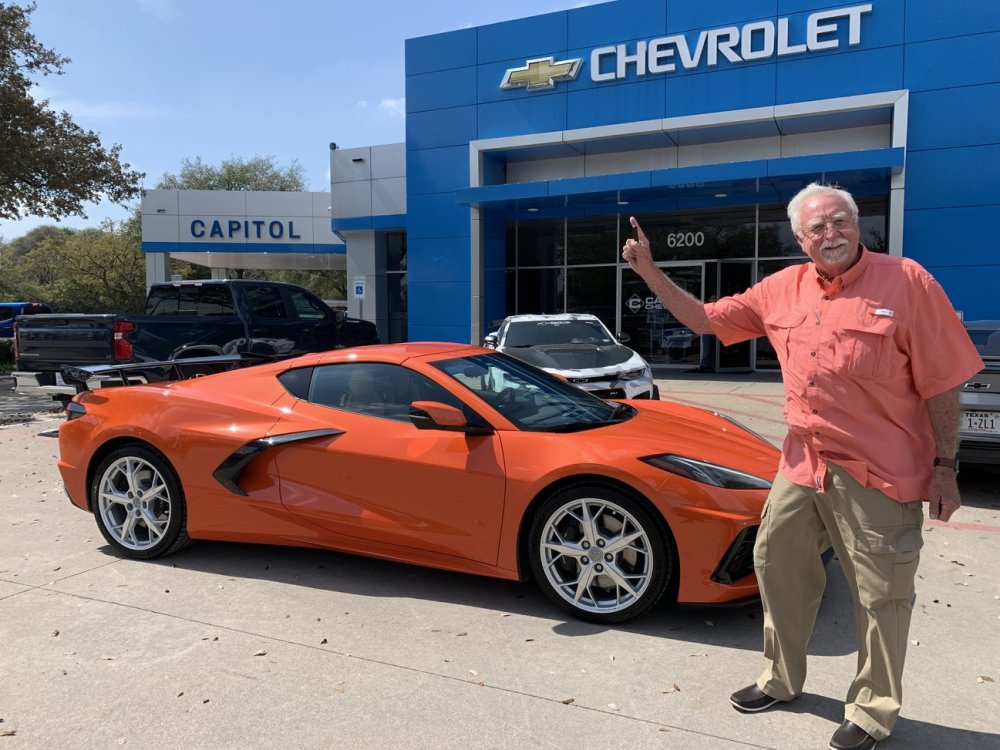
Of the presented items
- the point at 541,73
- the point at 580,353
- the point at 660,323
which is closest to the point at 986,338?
the point at 580,353

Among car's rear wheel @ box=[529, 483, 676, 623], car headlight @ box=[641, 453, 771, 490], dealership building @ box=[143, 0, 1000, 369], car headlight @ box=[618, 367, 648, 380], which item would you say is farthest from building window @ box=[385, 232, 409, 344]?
car headlight @ box=[641, 453, 771, 490]

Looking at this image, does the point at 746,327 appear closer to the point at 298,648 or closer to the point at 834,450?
the point at 834,450

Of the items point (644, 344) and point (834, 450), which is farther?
point (644, 344)

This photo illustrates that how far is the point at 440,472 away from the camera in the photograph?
3857 mm

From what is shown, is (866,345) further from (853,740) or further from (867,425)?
(853,740)

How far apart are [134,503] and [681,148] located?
14.7 m

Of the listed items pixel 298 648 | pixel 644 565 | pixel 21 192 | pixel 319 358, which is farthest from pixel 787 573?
pixel 21 192

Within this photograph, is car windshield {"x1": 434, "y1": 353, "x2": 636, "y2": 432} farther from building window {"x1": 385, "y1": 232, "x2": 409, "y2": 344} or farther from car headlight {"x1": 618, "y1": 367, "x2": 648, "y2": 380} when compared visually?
building window {"x1": 385, "y1": 232, "x2": 409, "y2": 344}

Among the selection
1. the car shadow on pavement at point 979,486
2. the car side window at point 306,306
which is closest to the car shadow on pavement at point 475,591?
the car shadow on pavement at point 979,486

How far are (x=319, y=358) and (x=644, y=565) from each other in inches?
89.7

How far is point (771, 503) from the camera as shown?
278 centimetres

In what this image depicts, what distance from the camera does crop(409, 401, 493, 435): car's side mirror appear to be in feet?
12.5

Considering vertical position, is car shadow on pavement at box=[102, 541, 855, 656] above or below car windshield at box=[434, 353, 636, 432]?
below

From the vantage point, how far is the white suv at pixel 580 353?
29.4 feet
